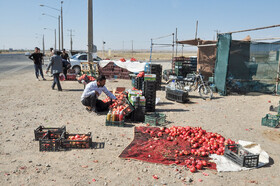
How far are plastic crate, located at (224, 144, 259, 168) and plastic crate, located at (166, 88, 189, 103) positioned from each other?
5647 millimetres

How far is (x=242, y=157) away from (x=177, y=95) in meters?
6.37

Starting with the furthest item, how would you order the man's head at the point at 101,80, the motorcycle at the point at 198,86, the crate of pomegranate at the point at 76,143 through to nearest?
the motorcycle at the point at 198,86
the man's head at the point at 101,80
the crate of pomegranate at the point at 76,143

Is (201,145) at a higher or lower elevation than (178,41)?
lower

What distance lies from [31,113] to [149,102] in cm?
433

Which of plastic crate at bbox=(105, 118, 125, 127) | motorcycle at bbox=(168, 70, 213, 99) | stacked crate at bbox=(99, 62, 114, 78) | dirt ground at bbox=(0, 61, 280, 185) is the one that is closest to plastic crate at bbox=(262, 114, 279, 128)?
dirt ground at bbox=(0, 61, 280, 185)

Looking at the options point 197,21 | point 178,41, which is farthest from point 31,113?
point 197,21

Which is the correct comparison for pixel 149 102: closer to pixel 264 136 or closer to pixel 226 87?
pixel 264 136

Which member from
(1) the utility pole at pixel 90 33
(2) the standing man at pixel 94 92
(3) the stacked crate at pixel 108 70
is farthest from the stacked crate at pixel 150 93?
(3) the stacked crate at pixel 108 70

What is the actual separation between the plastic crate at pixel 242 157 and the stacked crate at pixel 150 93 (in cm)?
367

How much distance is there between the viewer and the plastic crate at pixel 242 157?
473cm

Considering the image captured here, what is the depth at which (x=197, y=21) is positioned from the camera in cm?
1977

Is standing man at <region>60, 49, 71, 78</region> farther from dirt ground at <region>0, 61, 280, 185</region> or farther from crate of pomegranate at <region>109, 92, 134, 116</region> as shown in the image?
crate of pomegranate at <region>109, 92, 134, 116</region>

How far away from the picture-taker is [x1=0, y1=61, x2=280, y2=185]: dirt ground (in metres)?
4.32

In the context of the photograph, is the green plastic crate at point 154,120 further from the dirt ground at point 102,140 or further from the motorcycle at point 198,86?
the motorcycle at point 198,86
